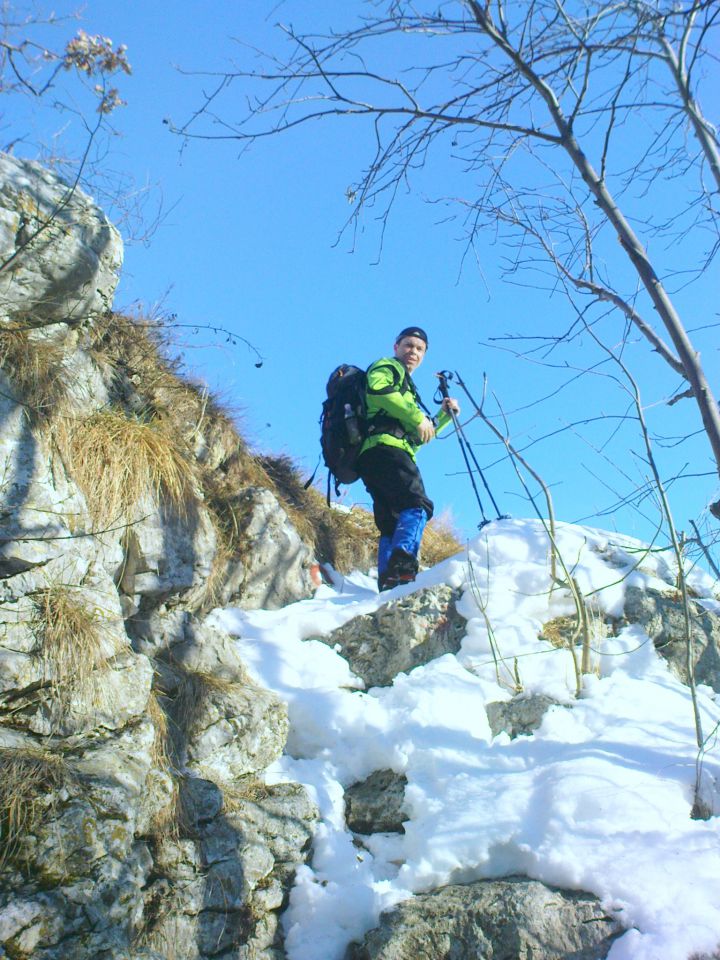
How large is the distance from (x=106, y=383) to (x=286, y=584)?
2.23 m

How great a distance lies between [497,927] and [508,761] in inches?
42.6

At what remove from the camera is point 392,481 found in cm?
654

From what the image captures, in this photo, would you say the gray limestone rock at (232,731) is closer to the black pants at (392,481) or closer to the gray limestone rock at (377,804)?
the gray limestone rock at (377,804)

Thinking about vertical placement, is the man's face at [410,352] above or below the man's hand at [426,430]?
above

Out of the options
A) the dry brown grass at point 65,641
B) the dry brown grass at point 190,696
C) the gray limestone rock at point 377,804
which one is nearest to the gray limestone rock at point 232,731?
the dry brown grass at point 190,696

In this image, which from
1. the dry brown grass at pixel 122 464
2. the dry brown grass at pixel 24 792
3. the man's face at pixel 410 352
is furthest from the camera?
the man's face at pixel 410 352

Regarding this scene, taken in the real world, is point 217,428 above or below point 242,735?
above

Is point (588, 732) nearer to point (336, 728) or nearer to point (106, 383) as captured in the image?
point (336, 728)

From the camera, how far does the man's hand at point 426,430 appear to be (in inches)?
264

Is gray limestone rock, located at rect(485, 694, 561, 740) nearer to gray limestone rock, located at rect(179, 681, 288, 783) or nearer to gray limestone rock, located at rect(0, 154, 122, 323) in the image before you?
gray limestone rock, located at rect(179, 681, 288, 783)

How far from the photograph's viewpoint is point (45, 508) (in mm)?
4410

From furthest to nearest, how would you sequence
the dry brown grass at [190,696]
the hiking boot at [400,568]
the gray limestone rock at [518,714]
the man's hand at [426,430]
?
1. the man's hand at [426,430]
2. the hiking boot at [400,568]
3. the gray limestone rock at [518,714]
4. the dry brown grass at [190,696]

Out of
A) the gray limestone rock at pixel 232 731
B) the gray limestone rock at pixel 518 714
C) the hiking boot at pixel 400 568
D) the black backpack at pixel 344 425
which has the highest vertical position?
the black backpack at pixel 344 425

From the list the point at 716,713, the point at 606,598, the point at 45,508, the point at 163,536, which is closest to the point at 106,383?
the point at 163,536
